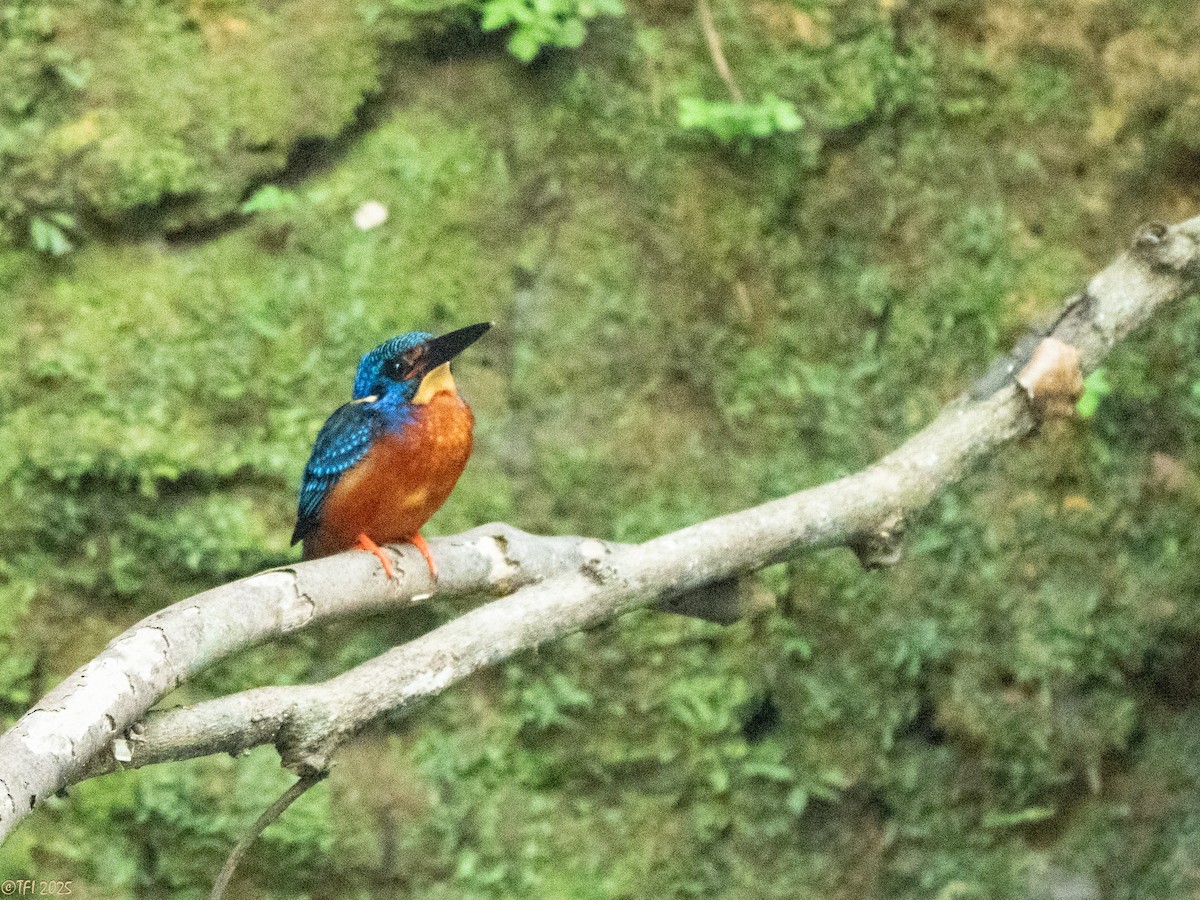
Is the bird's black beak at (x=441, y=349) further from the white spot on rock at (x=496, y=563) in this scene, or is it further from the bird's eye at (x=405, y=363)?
the white spot on rock at (x=496, y=563)

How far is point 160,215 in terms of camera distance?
3549 millimetres

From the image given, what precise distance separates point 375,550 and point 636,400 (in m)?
1.44

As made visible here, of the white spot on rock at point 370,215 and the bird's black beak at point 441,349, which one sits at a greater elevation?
the bird's black beak at point 441,349

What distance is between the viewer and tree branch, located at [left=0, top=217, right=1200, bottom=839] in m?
1.60

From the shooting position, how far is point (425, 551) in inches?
98.0

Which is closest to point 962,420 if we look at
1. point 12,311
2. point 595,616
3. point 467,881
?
point 595,616

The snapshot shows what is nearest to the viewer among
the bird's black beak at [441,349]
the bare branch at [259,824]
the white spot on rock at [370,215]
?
the bare branch at [259,824]

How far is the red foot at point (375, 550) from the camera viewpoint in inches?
93.4

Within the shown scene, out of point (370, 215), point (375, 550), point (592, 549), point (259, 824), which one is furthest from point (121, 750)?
point (370, 215)

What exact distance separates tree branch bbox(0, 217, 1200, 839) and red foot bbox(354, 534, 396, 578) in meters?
0.02

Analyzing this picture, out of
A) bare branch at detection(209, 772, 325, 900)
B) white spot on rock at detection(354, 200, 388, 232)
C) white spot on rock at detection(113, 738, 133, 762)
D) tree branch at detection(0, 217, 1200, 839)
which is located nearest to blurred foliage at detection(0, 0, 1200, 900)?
white spot on rock at detection(354, 200, 388, 232)

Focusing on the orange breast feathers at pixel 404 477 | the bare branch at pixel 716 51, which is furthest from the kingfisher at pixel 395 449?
the bare branch at pixel 716 51

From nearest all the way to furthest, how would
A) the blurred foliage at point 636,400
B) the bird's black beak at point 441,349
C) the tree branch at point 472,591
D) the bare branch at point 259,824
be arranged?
the tree branch at point 472,591 < the bare branch at point 259,824 < the bird's black beak at point 441,349 < the blurred foliage at point 636,400

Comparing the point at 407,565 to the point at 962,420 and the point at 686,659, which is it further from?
the point at 686,659
